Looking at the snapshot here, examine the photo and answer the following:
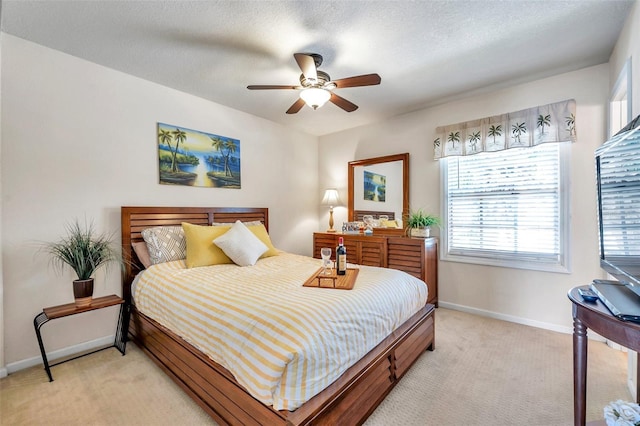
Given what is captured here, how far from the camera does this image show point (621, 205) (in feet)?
4.55

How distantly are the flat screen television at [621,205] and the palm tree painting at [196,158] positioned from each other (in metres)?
3.63

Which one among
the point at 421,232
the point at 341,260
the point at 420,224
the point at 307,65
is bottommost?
the point at 341,260

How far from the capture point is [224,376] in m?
1.53

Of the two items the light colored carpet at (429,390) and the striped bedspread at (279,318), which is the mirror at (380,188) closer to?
the striped bedspread at (279,318)

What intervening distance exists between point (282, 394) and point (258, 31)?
2.47 meters

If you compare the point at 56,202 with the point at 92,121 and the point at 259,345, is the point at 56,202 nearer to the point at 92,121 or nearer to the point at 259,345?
the point at 92,121

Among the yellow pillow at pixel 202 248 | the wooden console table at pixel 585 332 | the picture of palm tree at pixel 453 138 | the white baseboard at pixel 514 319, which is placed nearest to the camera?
the wooden console table at pixel 585 332

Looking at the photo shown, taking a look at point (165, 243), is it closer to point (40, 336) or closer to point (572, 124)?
point (40, 336)

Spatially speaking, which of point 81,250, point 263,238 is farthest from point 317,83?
point 81,250

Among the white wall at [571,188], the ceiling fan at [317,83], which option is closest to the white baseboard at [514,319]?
the white wall at [571,188]

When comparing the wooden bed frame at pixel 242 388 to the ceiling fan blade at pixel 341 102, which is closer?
the wooden bed frame at pixel 242 388

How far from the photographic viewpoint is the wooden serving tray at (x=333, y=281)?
194 centimetres

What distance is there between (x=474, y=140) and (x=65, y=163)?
14.2ft

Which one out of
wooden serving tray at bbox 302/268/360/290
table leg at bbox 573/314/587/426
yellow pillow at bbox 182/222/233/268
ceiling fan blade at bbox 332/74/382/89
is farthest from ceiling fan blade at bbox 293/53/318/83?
table leg at bbox 573/314/587/426
